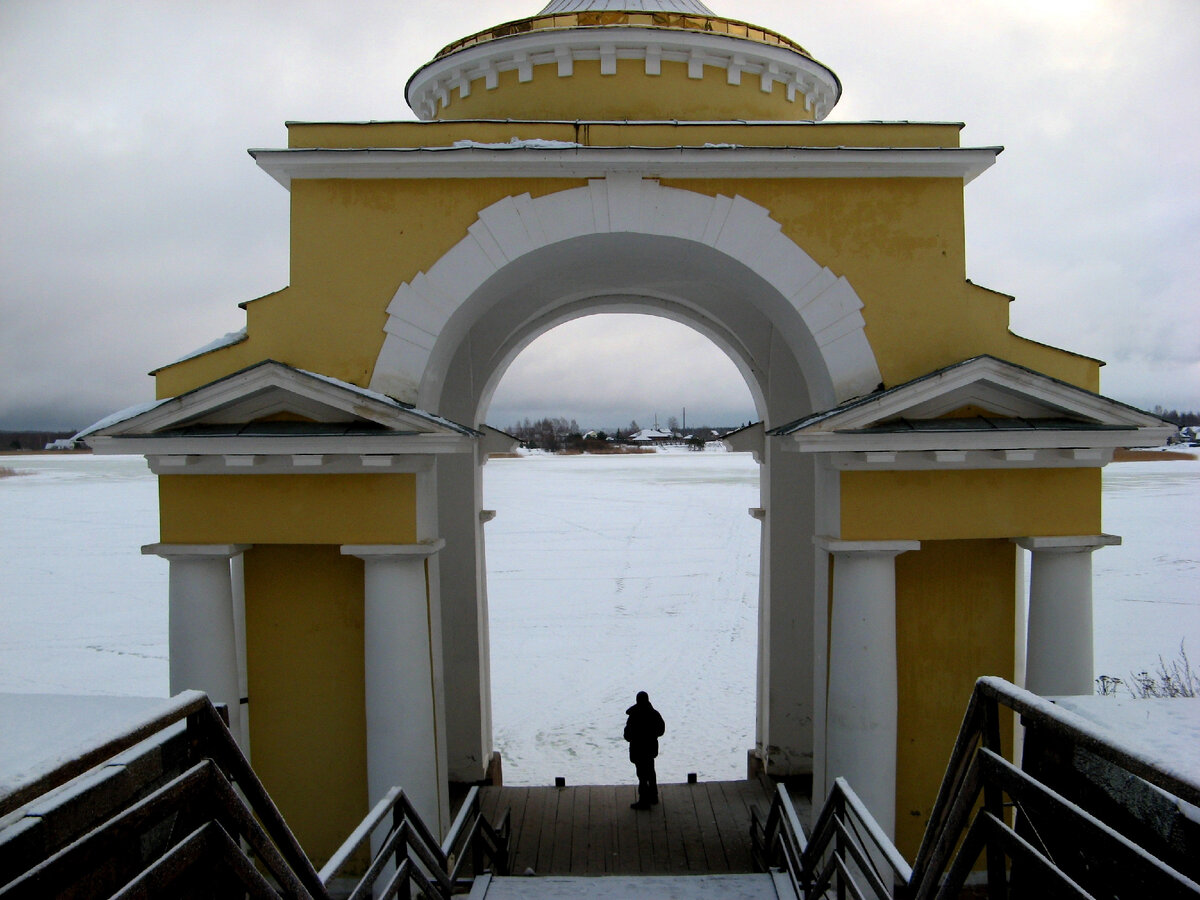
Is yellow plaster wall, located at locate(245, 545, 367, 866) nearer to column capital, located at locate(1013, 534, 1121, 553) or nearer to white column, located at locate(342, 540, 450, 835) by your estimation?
white column, located at locate(342, 540, 450, 835)

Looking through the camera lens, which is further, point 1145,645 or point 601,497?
point 601,497

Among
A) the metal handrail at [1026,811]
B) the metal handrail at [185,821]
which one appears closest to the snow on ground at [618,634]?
the metal handrail at [1026,811]

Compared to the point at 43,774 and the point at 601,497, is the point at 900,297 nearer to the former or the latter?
the point at 43,774

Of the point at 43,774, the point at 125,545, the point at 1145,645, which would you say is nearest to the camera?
the point at 43,774

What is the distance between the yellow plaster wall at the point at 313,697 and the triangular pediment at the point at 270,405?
147cm

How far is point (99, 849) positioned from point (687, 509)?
3478 centimetres

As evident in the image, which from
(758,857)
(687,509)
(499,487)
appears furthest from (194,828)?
(499,487)

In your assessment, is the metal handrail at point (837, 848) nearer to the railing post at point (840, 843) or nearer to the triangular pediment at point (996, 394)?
the railing post at point (840, 843)

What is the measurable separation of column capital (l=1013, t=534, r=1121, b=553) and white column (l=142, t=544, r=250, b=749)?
617cm

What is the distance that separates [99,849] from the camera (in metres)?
1.97

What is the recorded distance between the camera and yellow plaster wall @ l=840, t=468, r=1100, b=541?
20.0ft

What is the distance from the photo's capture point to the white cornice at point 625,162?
6262 mm

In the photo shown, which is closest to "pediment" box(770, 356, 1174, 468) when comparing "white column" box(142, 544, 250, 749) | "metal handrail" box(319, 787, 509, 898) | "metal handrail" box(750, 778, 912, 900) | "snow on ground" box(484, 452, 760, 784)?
"metal handrail" box(750, 778, 912, 900)

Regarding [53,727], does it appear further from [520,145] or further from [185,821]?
[520,145]
